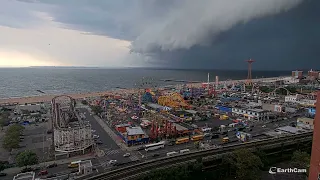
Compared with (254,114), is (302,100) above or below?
above

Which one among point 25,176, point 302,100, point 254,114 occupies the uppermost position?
point 302,100

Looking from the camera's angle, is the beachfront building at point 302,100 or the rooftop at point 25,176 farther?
the beachfront building at point 302,100

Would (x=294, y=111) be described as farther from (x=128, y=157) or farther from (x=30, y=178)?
(x=30, y=178)

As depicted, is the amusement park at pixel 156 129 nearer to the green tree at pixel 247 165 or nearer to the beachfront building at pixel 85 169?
the beachfront building at pixel 85 169

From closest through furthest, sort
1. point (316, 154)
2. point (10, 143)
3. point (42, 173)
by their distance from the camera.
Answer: point (316, 154), point (42, 173), point (10, 143)

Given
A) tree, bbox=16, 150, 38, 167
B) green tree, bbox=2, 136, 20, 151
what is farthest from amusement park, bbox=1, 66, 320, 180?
green tree, bbox=2, 136, 20, 151

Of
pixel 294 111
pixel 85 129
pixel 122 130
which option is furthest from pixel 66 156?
pixel 294 111

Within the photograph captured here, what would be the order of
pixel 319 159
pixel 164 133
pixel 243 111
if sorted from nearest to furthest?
pixel 319 159 → pixel 164 133 → pixel 243 111

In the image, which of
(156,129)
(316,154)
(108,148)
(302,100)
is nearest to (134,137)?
(108,148)

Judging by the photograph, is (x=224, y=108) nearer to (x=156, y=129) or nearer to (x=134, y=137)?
(x=156, y=129)

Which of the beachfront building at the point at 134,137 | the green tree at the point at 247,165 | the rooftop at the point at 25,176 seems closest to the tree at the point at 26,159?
the rooftop at the point at 25,176

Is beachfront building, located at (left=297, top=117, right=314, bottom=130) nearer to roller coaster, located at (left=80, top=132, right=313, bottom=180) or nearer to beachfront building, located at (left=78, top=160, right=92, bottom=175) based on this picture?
roller coaster, located at (left=80, top=132, right=313, bottom=180)
